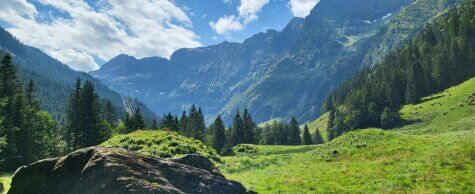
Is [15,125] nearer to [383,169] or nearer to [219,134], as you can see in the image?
[383,169]

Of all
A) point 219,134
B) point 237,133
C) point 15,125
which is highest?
point 237,133

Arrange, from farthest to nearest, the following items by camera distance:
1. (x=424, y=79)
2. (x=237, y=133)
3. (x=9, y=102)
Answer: (x=424, y=79) → (x=237, y=133) → (x=9, y=102)

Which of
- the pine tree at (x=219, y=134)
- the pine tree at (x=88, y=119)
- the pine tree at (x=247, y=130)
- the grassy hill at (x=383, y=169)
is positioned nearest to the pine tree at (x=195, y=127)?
the pine tree at (x=219, y=134)

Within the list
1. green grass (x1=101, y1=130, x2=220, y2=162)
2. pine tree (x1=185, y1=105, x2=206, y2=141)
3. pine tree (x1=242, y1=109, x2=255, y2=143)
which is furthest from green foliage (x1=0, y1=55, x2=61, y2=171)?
pine tree (x1=242, y1=109, x2=255, y2=143)

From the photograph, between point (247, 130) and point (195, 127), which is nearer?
point (195, 127)

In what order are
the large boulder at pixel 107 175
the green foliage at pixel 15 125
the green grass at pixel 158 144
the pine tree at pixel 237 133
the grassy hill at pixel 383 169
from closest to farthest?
the large boulder at pixel 107 175, the grassy hill at pixel 383 169, the green grass at pixel 158 144, the green foliage at pixel 15 125, the pine tree at pixel 237 133

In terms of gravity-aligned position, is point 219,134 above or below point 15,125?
above

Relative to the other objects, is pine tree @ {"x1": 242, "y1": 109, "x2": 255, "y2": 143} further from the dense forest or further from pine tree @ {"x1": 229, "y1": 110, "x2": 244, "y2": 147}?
the dense forest

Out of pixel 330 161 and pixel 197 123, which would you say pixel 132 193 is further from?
pixel 197 123

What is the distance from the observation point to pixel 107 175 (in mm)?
16938

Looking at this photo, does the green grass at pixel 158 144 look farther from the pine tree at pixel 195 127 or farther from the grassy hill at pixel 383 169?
the pine tree at pixel 195 127

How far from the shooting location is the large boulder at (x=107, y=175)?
16.9 m

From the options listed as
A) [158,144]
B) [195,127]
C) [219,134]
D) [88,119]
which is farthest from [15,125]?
[195,127]

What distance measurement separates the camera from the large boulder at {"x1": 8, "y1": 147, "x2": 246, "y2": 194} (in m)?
16.9
